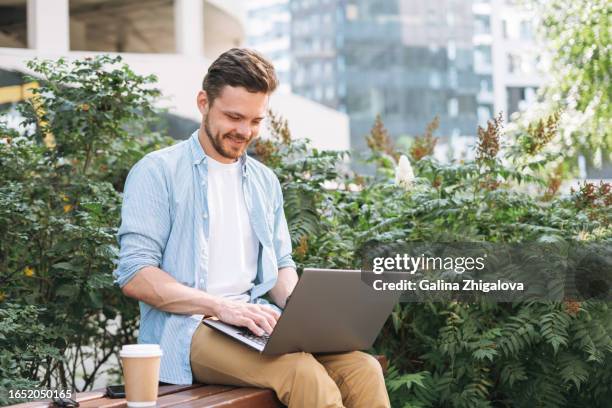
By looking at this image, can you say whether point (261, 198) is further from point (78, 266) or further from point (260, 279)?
point (78, 266)

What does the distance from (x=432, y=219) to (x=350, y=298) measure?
162 centimetres

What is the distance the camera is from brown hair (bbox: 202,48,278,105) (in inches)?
123

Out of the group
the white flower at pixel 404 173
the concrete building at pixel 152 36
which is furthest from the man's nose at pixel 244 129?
the concrete building at pixel 152 36

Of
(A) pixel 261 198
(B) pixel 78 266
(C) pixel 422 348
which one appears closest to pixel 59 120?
(B) pixel 78 266

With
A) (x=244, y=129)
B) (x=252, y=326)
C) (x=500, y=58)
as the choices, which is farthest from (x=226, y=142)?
(x=500, y=58)

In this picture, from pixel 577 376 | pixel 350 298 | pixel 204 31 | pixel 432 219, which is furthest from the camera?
pixel 204 31

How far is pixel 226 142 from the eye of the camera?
3.21 meters

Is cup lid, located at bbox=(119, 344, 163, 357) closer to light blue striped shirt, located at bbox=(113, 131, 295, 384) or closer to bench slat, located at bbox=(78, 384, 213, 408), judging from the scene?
bench slat, located at bbox=(78, 384, 213, 408)

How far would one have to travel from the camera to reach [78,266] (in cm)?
405

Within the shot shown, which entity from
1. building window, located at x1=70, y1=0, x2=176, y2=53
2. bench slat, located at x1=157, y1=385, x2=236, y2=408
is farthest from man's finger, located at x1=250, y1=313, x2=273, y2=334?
building window, located at x1=70, y1=0, x2=176, y2=53

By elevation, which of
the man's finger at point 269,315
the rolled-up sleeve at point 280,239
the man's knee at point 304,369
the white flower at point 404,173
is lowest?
the man's knee at point 304,369

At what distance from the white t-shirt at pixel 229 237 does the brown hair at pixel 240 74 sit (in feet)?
0.96

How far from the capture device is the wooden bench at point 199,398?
259cm

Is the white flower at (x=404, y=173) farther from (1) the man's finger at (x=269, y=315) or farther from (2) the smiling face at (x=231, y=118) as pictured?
(1) the man's finger at (x=269, y=315)
